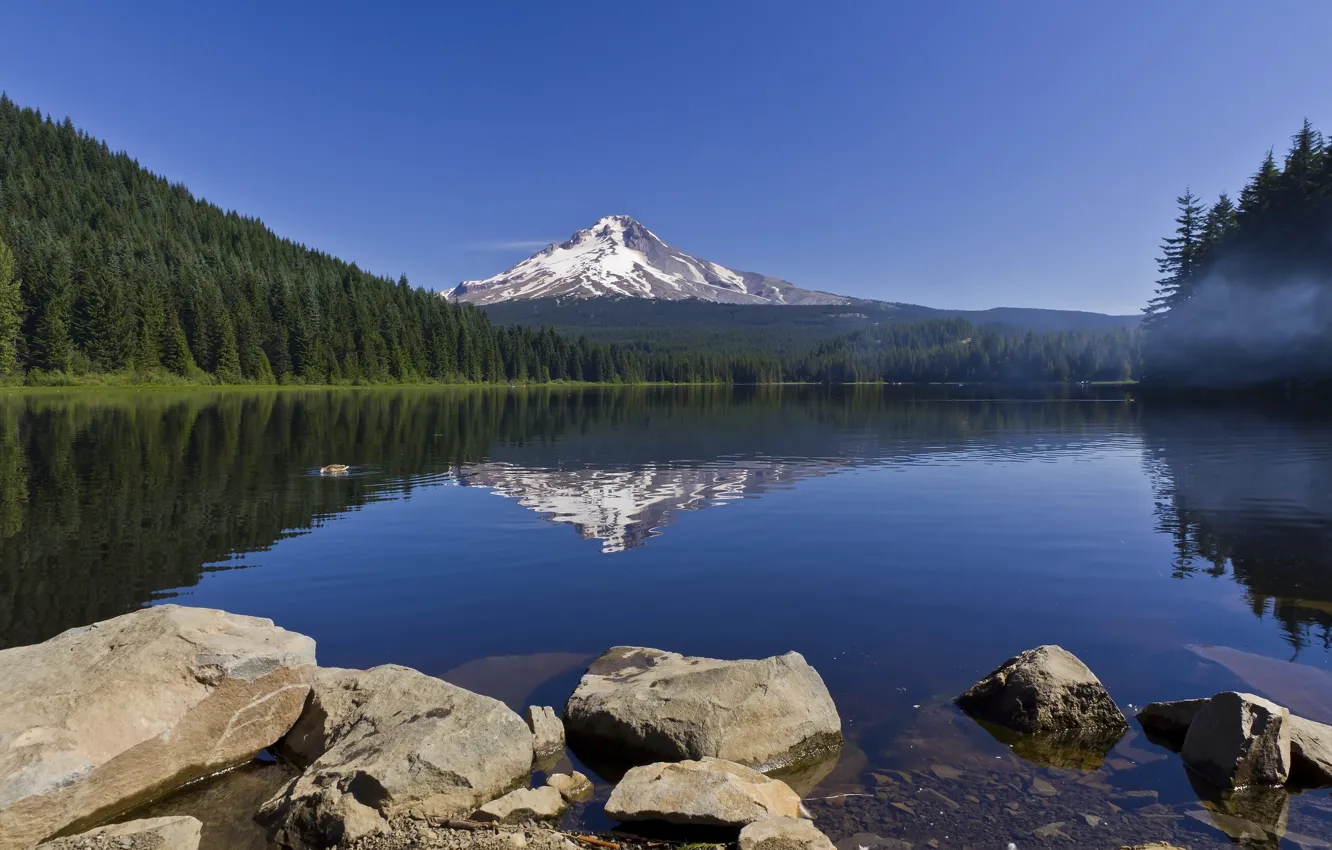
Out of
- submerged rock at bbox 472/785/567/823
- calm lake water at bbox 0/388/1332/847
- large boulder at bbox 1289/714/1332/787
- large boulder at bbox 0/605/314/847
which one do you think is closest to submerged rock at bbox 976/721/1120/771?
calm lake water at bbox 0/388/1332/847

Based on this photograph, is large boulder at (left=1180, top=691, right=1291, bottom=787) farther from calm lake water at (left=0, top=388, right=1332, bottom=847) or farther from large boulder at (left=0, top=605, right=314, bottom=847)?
large boulder at (left=0, top=605, right=314, bottom=847)

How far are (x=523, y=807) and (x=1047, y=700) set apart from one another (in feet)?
25.4

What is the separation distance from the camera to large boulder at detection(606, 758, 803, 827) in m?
8.23

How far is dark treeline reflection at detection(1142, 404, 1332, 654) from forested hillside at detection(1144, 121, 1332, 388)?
35294mm

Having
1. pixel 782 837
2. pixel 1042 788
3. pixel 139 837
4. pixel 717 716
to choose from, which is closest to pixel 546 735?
pixel 717 716

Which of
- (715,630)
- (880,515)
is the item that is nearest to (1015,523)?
(880,515)

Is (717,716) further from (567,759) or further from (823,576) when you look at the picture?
(823,576)

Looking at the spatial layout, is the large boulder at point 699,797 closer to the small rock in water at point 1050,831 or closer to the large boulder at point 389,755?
the large boulder at point 389,755

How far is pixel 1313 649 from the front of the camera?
14.2 meters

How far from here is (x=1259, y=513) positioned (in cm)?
2731

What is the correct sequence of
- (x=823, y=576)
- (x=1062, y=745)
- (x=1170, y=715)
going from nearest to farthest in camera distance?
1. (x=1062, y=745)
2. (x=1170, y=715)
3. (x=823, y=576)

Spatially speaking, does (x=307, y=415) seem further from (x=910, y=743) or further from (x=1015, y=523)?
(x=910, y=743)

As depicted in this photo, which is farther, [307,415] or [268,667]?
[307,415]

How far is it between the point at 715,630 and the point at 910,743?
5207 mm
